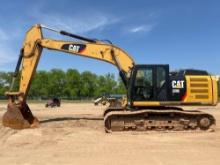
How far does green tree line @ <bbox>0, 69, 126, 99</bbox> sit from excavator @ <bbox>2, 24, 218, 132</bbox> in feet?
302

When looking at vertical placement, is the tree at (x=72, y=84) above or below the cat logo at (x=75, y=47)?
above

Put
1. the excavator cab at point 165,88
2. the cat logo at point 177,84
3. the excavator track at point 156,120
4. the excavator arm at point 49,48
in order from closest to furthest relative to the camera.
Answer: the excavator track at point 156,120 → the excavator cab at point 165,88 → the cat logo at point 177,84 → the excavator arm at point 49,48

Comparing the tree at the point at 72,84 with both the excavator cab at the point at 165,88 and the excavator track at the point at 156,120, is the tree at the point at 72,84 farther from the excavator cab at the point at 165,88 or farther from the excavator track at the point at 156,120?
the excavator track at the point at 156,120

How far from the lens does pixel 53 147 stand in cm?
1341

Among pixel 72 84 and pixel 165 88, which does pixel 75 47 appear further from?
pixel 72 84

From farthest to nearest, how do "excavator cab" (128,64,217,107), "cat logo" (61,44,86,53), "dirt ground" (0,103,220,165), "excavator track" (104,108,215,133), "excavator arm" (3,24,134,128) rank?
"cat logo" (61,44,86,53)
"excavator arm" (3,24,134,128)
"excavator cab" (128,64,217,107)
"excavator track" (104,108,215,133)
"dirt ground" (0,103,220,165)

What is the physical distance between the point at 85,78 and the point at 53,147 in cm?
10549

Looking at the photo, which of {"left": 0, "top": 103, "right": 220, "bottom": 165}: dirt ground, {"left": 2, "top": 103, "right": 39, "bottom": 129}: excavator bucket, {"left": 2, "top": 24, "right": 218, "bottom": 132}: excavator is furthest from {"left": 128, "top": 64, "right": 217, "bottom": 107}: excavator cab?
{"left": 2, "top": 103, "right": 39, "bottom": 129}: excavator bucket

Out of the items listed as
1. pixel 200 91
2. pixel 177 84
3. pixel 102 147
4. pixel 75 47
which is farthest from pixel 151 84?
pixel 102 147

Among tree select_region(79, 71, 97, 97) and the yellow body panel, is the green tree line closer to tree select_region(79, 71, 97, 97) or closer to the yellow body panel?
tree select_region(79, 71, 97, 97)

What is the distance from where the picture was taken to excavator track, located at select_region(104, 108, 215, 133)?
17.8 metres

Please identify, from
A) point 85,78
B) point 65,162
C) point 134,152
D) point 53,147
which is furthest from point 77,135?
point 85,78

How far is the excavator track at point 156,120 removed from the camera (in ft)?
58.2

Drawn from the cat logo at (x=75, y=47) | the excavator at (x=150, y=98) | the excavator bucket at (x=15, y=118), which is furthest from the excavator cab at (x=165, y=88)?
the excavator bucket at (x=15, y=118)
